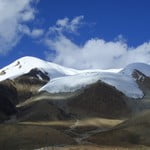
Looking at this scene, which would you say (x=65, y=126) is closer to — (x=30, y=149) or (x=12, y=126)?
(x=12, y=126)

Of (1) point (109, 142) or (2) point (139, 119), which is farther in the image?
(2) point (139, 119)

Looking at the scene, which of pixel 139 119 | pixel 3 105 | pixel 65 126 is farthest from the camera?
pixel 3 105

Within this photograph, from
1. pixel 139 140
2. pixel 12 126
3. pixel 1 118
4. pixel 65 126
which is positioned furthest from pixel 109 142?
pixel 1 118

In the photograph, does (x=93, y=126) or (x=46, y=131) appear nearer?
(x=46, y=131)

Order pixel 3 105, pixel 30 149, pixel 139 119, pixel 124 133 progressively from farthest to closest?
pixel 3 105
pixel 139 119
pixel 124 133
pixel 30 149

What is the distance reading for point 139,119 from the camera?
148500mm

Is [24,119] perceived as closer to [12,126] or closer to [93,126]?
[93,126]

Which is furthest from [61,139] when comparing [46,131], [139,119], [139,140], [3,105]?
[3,105]

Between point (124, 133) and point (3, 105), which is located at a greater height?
point (3, 105)

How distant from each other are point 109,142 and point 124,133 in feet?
37.6

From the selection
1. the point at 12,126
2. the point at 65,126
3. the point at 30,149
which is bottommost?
the point at 30,149

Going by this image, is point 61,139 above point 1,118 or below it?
below

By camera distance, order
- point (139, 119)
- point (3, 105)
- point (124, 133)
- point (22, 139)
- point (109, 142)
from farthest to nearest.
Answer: point (3, 105)
point (139, 119)
point (124, 133)
point (109, 142)
point (22, 139)

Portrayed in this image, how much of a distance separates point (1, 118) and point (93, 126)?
1241 inches
